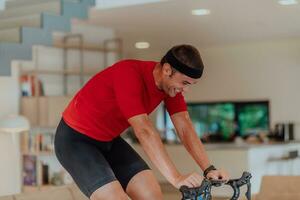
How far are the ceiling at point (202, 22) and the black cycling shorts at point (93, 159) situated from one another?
3674 mm

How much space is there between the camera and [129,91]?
2334mm

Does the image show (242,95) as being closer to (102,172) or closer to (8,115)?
(8,115)

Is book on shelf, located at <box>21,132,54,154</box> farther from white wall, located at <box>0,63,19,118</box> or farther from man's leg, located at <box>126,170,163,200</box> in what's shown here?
man's leg, located at <box>126,170,163,200</box>

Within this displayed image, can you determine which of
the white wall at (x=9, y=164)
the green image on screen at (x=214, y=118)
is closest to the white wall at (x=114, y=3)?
the white wall at (x=9, y=164)

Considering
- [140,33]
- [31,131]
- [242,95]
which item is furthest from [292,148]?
[31,131]

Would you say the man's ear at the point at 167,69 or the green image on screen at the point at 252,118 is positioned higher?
the man's ear at the point at 167,69

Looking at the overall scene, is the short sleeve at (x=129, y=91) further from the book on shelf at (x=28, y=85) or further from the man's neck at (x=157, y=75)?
the book on shelf at (x=28, y=85)

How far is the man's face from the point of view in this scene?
2308 mm

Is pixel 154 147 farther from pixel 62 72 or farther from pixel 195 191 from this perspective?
pixel 62 72

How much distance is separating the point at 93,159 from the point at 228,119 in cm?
812

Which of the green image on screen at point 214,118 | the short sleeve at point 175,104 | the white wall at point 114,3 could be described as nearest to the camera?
the short sleeve at point 175,104

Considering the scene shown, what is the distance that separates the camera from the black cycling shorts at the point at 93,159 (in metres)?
2.44

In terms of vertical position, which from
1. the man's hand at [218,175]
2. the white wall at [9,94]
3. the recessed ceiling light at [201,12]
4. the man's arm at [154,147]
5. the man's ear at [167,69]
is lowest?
the white wall at [9,94]

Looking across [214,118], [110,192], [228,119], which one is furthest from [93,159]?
[214,118]
